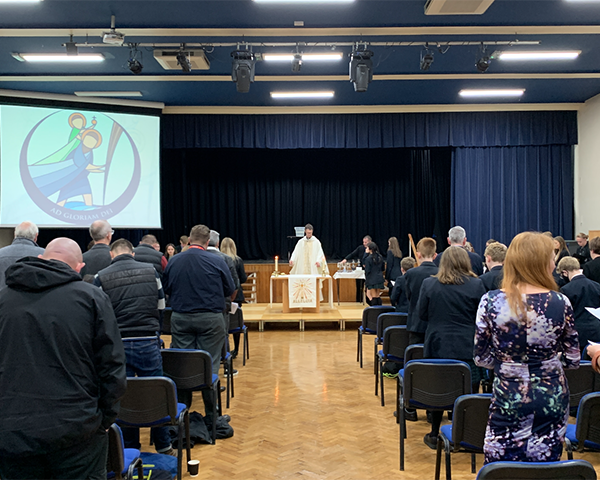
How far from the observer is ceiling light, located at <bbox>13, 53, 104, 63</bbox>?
7.71 m

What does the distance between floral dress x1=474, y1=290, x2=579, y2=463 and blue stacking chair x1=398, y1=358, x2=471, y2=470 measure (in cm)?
128

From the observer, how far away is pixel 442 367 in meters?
3.31

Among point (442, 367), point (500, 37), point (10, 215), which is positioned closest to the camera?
point (442, 367)

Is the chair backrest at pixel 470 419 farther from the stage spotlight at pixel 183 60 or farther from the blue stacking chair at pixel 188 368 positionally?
the stage spotlight at pixel 183 60

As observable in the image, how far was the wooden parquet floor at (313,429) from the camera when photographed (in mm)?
3492

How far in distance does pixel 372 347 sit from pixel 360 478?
14.3ft

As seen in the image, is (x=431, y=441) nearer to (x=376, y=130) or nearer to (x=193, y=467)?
(x=193, y=467)

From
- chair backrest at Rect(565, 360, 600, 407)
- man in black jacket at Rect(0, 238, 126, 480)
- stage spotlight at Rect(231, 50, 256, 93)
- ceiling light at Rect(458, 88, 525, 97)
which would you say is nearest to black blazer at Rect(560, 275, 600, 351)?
chair backrest at Rect(565, 360, 600, 407)

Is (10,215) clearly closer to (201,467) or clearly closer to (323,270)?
(323,270)

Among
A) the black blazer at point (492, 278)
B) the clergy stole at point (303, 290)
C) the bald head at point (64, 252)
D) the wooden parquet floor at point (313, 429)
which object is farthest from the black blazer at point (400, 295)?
the clergy stole at point (303, 290)

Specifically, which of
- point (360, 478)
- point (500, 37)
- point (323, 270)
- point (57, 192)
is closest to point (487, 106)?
point (500, 37)

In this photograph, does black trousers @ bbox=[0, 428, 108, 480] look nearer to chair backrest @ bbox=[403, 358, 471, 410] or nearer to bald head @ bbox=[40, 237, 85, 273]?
bald head @ bbox=[40, 237, 85, 273]

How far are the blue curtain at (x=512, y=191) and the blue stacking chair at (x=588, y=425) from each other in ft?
29.0

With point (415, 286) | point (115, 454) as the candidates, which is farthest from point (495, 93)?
point (115, 454)
